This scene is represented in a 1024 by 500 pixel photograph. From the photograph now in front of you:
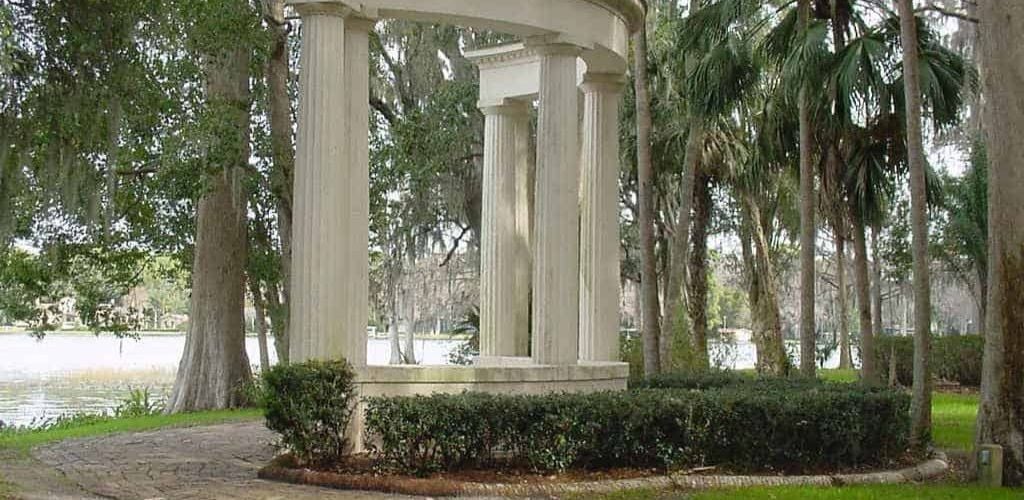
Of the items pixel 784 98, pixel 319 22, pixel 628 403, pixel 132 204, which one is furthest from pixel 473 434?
pixel 132 204

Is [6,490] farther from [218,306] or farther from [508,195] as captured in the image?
[218,306]

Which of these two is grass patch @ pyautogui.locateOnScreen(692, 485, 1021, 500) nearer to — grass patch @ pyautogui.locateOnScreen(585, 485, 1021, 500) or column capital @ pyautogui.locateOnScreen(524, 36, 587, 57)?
grass patch @ pyautogui.locateOnScreen(585, 485, 1021, 500)

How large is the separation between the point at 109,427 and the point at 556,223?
30.5 ft

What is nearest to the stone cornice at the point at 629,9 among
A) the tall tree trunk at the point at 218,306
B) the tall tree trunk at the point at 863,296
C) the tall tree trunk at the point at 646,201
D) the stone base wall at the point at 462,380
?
the tall tree trunk at the point at 646,201

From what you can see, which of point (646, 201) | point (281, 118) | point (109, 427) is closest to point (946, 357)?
point (646, 201)

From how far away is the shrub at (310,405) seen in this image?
38.7 feet

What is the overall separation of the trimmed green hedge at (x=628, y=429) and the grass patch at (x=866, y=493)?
0.97 metres

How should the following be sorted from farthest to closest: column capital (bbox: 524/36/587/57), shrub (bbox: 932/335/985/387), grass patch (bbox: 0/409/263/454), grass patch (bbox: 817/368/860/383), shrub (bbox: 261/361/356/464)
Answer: shrub (bbox: 932/335/985/387) < grass patch (bbox: 817/368/860/383) < grass patch (bbox: 0/409/263/454) < column capital (bbox: 524/36/587/57) < shrub (bbox: 261/361/356/464)

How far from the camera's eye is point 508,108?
59.5 ft

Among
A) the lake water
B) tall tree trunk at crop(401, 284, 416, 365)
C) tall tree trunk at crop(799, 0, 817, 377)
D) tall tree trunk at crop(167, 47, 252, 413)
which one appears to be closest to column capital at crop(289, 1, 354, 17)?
tall tree trunk at crop(799, 0, 817, 377)

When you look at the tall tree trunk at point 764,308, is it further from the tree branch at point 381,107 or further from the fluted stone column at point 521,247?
the fluted stone column at point 521,247

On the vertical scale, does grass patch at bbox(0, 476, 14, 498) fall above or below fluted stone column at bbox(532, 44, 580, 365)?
below

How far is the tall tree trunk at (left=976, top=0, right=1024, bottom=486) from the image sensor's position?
39.1 ft

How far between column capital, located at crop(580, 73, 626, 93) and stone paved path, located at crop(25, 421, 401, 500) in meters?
6.94
